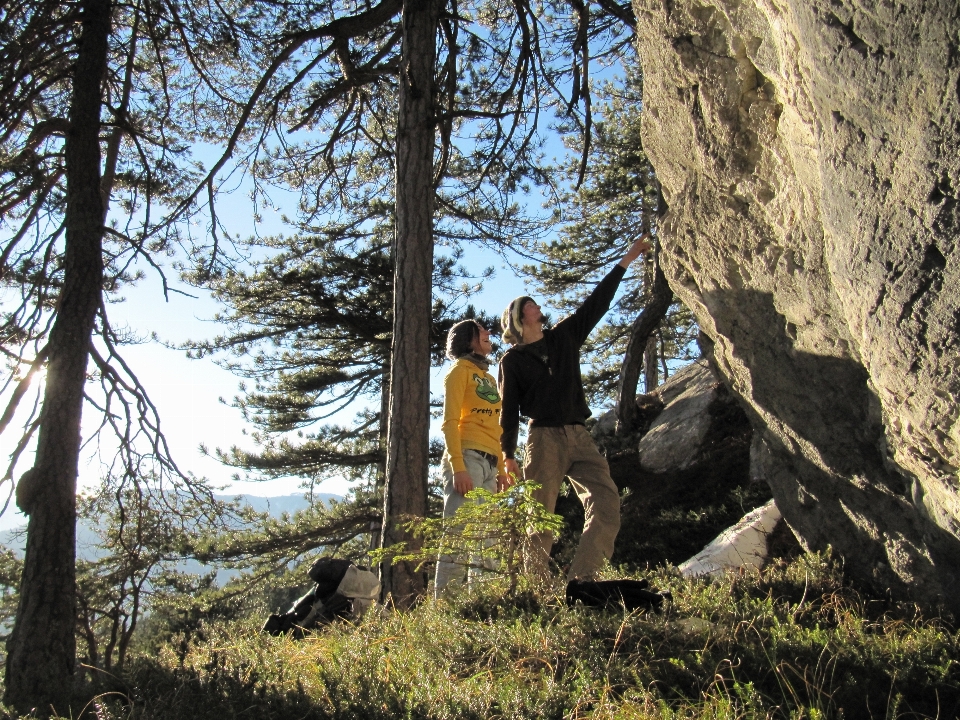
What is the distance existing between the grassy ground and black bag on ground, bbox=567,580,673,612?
3.9 inches

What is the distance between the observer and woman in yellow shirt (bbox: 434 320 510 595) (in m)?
5.11

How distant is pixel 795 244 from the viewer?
354 centimetres

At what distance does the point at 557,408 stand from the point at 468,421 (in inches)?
37.7

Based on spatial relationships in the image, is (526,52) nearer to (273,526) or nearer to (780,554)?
(780,554)

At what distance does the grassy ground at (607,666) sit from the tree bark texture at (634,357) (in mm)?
7889

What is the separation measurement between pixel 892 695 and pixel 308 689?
7.47 feet

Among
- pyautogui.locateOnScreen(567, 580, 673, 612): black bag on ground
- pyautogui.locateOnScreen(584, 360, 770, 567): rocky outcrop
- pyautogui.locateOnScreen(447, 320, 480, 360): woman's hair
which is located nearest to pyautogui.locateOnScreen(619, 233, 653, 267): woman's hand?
pyautogui.locateOnScreen(447, 320, 480, 360): woman's hair

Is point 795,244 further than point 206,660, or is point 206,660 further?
point 206,660

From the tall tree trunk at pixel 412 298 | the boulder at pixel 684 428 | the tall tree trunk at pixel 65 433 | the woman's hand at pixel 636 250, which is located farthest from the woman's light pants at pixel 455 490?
the boulder at pixel 684 428

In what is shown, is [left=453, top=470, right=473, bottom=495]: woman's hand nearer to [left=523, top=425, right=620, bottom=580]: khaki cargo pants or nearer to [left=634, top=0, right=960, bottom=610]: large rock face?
[left=523, top=425, right=620, bottom=580]: khaki cargo pants

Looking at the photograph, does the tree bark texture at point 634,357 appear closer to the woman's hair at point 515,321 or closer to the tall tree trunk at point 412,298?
the tall tree trunk at point 412,298

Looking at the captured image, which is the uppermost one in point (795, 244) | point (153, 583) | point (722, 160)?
point (722, 160)

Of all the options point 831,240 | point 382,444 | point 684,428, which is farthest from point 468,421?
point 382,444

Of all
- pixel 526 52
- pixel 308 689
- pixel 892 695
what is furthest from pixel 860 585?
pixel 526 52
